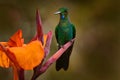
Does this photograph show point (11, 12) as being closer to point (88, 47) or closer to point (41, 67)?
point (88, 47)

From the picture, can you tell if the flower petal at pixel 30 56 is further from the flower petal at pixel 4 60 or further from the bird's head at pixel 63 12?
the bird's head at pixel 63 12

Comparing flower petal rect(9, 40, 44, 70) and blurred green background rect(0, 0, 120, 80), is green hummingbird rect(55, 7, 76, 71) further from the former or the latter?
blurred green background rect(0, 0, 120, 80)

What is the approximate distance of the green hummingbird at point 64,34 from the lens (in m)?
1.25

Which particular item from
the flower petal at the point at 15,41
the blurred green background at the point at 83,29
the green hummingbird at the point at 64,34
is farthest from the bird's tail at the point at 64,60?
the blurred green background at the point at 83,29

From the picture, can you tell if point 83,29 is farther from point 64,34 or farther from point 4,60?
point 4,60

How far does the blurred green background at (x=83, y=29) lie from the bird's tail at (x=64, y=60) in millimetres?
1224

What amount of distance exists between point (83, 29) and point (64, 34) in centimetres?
155

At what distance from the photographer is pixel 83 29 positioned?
2.88 metres

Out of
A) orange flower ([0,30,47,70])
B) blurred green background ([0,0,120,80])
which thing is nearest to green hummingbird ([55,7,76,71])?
orange flower ([0,30,47,70])

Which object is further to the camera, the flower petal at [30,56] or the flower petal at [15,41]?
the flower petal at [15,41]

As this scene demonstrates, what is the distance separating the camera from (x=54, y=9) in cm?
293

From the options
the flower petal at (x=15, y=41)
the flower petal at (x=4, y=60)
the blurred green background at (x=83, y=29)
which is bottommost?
the blurred green background at (x=83, y=29)

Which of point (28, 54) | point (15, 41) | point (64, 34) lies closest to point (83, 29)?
point (64, 34)

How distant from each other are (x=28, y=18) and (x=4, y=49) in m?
1.64
